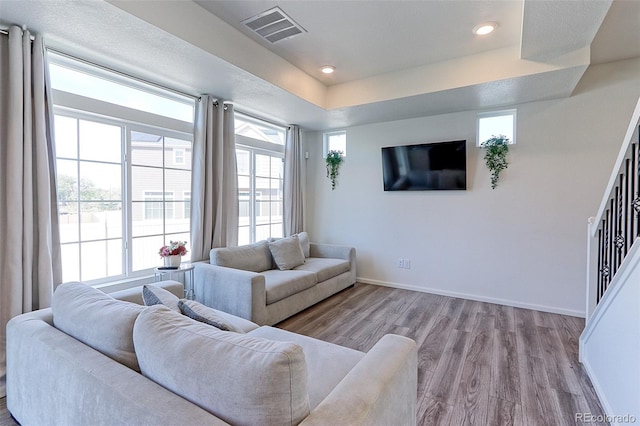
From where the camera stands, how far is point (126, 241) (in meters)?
3.04

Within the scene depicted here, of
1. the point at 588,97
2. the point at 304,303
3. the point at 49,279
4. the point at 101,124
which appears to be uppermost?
the point at 588,97

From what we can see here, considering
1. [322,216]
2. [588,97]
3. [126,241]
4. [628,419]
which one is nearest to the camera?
[628,419]

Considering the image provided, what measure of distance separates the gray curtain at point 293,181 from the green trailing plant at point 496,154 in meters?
2.70

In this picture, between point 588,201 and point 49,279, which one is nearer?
point 49,279

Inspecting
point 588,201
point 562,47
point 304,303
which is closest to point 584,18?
point 562,47

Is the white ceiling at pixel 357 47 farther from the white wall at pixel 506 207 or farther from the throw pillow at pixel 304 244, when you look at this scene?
the throw pillow at pixel 304 244

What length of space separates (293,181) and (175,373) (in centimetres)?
407

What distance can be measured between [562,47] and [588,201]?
1.78m

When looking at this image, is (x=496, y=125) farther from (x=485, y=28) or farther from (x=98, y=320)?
(x=98, y=320)

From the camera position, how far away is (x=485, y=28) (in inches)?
105

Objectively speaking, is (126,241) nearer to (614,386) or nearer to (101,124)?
(101,124)

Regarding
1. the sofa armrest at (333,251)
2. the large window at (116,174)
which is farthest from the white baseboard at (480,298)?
the large window at (116,174)

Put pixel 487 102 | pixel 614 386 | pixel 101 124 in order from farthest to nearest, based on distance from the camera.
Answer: pixel 487 102
pixel 101 124
pixel 614 386

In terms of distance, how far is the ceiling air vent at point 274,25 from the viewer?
98.3 inches
